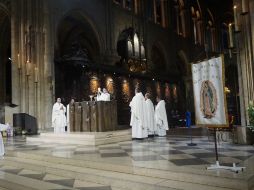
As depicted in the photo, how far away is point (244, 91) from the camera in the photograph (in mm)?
8344

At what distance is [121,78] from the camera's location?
65.2ft

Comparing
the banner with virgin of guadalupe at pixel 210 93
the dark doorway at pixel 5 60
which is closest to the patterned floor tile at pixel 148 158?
the banner with virgin of guadalupe at pixel 210 93

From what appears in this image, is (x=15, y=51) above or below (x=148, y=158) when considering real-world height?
above

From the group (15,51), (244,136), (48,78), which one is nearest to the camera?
(244,136)

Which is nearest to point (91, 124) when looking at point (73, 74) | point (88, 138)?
point (88, 138)

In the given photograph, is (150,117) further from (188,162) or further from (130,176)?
(130,176)

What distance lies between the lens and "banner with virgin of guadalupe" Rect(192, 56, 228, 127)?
15.3 feet

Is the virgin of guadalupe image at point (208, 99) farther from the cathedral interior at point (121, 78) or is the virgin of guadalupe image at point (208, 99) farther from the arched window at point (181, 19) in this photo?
the arched window at point (181, 19)

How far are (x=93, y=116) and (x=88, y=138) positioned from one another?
4.54 ft

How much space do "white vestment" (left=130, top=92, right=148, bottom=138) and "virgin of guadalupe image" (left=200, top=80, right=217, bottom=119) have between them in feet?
17.4

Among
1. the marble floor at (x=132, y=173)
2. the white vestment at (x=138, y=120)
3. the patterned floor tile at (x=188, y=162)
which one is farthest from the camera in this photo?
the white vestment at (x=138, y=120)

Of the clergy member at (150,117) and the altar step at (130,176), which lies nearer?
the altar step at (130,176)

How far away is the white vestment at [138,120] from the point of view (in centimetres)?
1019

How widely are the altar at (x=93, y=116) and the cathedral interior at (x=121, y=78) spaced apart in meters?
1.10
